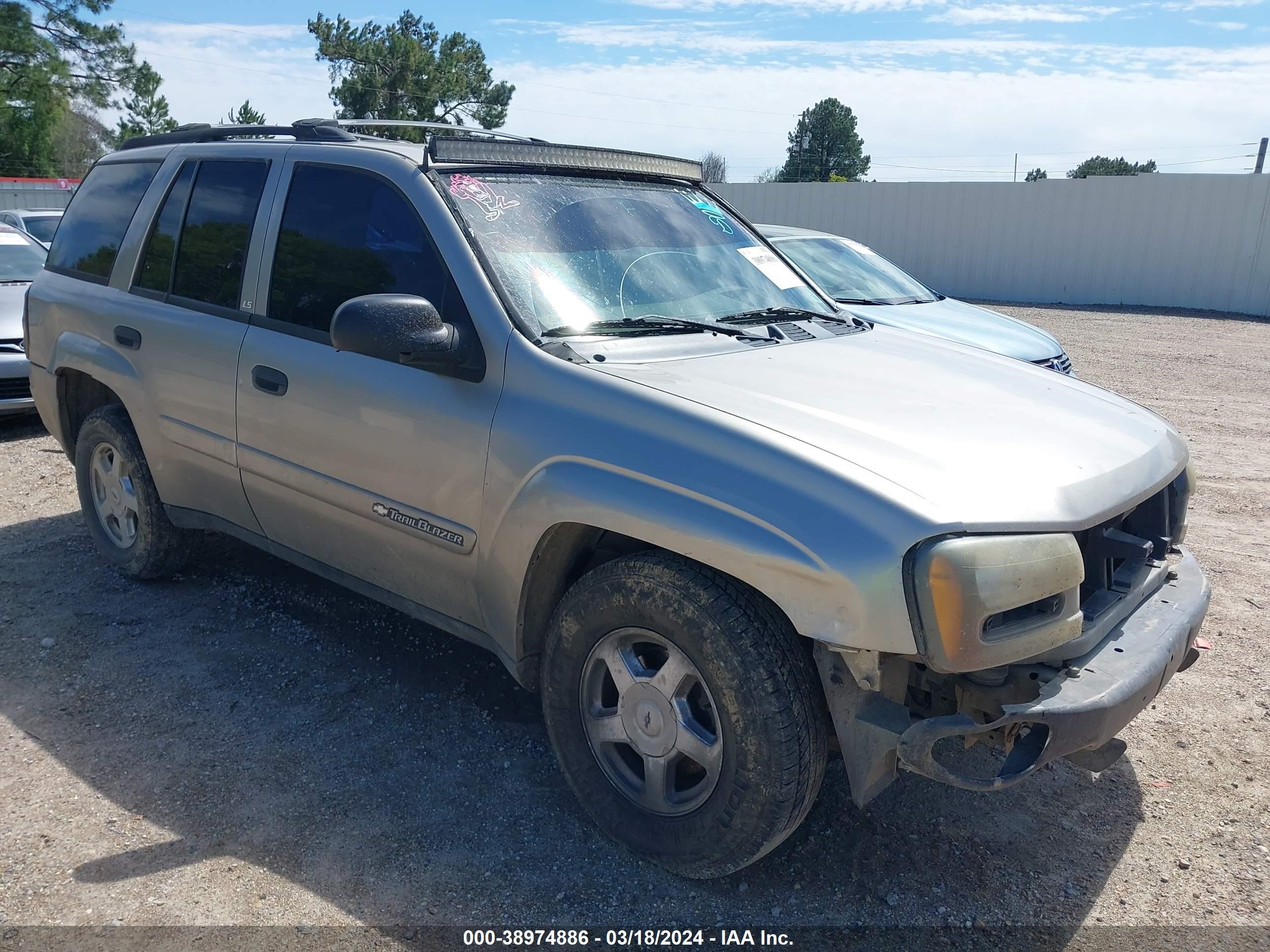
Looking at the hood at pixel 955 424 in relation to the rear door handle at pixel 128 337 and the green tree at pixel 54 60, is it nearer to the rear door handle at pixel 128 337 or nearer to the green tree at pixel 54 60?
the rear door handle at pixel 128 337

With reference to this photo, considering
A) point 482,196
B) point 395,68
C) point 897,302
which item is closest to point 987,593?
point 482,196

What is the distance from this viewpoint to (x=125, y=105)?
1473 inches

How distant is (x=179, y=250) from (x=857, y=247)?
20.9 ft

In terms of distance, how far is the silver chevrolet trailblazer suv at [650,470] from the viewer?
2.37 m

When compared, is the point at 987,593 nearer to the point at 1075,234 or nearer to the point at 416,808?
the point at 416,808

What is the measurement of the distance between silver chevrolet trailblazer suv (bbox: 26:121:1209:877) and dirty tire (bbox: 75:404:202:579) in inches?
8.3

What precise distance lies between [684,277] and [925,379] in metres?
0.95

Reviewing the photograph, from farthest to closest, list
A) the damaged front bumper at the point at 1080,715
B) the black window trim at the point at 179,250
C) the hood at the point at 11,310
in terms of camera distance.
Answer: the hood at the point at 11,310 → the black window trim at the point at 179,250 → the damaged front bumper at the point at 1080,715

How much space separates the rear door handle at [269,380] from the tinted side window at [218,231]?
1.22 ft

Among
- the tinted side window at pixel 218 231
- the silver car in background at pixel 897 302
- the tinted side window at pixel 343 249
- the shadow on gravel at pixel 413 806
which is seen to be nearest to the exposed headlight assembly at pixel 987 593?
the shadow on gravel at pixel 413 806

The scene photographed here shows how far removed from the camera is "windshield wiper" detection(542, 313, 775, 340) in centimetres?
307

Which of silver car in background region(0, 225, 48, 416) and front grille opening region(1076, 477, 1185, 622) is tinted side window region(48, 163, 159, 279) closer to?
silver car in background region(0, 225, 48, 416)

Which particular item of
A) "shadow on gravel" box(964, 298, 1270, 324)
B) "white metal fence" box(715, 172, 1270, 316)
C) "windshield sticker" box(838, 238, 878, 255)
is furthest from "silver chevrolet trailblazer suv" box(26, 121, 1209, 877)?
"white metal fence" box(715, 172, 1270, 316)

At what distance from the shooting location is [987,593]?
2232mm
